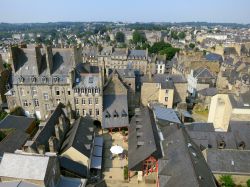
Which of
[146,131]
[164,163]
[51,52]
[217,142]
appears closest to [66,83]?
[51,52]

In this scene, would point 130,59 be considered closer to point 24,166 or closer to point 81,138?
point 81,138

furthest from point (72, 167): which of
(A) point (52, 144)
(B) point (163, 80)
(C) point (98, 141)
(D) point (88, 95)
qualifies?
(B) point (163, 80)

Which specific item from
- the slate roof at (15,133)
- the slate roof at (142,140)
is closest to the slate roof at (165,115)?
the slate roof at (142,140)

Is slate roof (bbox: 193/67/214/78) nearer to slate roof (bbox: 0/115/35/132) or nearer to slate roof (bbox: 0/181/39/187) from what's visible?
slate roof (bbox: 0/115/35/132)

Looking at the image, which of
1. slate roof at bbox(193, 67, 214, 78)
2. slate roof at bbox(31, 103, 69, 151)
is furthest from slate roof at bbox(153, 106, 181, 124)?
slate roof at bbox(193, 67, 214, 78)

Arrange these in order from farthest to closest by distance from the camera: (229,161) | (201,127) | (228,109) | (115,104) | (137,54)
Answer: (137,54) → (115,104) → (201,127) → (228,109) → (229,161)

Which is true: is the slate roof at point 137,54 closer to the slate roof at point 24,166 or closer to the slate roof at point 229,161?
the slate roof at point 229,161

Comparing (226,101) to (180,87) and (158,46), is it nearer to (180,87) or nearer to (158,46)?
(180,87)
